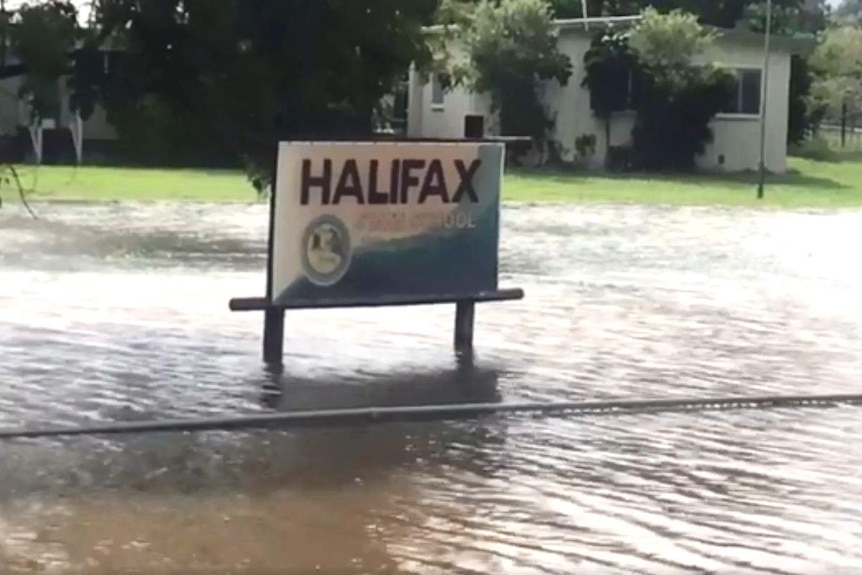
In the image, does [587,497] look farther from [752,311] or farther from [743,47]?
[743,47]

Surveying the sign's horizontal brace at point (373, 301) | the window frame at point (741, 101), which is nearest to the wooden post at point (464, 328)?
the sign's horizontal brace at point (373, 301)

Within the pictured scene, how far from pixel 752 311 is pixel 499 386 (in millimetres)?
6280

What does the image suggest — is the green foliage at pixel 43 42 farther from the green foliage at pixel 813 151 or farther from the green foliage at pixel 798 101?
the green foliage at pixel 813 151

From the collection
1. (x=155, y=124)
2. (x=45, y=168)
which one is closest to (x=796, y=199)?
(x=45, y=168)

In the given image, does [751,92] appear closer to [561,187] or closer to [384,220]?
[561,187]

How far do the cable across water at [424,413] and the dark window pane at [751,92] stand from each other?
40.8 metres

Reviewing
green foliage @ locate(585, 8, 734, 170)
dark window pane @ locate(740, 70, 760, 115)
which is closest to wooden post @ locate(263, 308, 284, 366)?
green foliage @ locate(585, 8, 734, 170)

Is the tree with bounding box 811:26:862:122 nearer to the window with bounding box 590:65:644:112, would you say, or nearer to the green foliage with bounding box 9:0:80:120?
the window with bounding box 590:65:644:112

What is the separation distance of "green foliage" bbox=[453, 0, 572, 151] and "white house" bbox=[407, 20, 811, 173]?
639mm

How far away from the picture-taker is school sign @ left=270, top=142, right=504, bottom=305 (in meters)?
14.0

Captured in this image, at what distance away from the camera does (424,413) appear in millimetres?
12469

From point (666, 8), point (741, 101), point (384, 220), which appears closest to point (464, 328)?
point (384, 220)

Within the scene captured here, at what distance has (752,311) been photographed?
19406mm

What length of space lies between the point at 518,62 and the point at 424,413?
1597 inches
